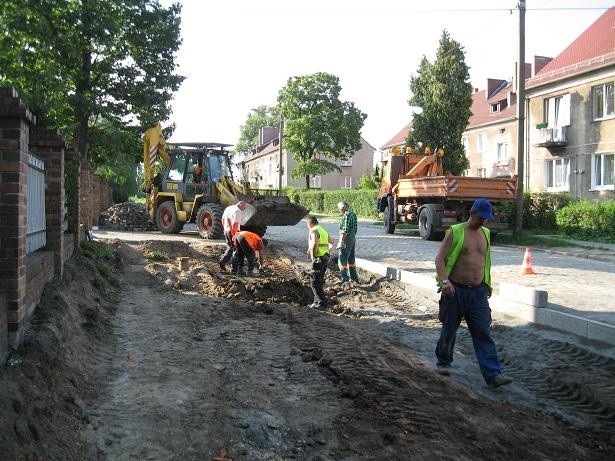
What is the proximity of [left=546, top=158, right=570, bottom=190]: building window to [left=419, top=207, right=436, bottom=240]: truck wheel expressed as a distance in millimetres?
11729

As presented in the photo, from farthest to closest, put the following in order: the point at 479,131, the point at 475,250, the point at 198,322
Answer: the point at 479,131 → the point at 198,322 → the point at 475,250

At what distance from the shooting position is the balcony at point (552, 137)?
2894 cm

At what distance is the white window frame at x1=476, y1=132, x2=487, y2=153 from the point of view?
42.4m

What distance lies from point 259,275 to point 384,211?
13.4m

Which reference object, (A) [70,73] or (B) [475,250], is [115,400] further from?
(A) [70,73]

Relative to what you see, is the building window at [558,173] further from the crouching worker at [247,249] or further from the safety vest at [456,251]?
the safety vest at [456,251]

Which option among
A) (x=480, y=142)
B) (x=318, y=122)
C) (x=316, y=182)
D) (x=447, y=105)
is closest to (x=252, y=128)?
(x=316, y=182)

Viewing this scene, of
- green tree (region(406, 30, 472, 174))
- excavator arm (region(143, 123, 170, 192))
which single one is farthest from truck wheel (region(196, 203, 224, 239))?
green tree (region(406, 30, 472, 174))

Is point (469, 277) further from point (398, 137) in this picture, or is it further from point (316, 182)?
point (316, 182)

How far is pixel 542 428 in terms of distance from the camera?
4.74 metres

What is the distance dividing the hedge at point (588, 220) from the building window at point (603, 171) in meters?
5.55

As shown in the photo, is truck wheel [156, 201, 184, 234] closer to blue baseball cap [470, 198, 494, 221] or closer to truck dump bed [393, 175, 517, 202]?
truck dump bed [393, 175, 517, 202]

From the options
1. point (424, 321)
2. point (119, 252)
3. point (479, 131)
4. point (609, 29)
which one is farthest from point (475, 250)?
point (479, 131)

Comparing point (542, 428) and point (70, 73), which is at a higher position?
point (70, 73)
